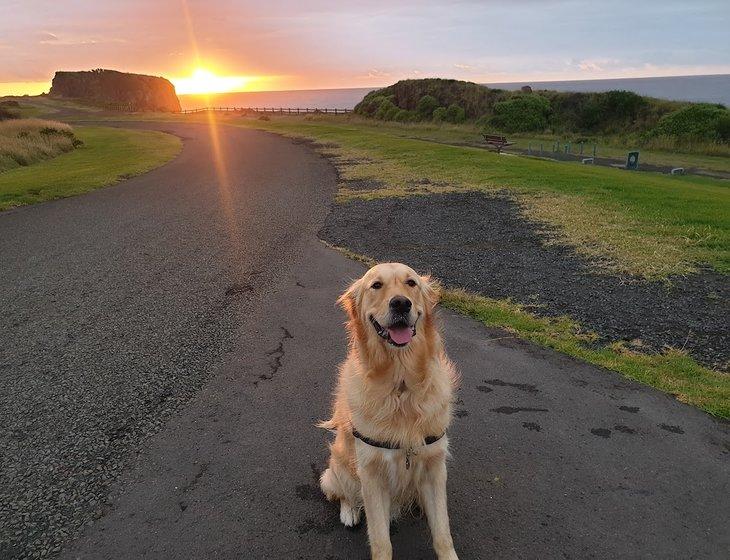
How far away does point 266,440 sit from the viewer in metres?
4.50

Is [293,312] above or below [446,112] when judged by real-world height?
below

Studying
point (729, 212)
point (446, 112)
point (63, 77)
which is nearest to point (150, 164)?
point (729, 212)

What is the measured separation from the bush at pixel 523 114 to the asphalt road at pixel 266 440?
3976 centimetres

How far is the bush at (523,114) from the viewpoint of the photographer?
43.2m

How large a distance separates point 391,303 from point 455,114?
49267 millimetres

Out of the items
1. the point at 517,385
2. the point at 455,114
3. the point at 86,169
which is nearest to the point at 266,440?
the point at 517,385

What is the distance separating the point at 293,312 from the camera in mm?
7449

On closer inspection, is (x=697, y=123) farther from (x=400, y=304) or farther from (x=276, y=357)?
(x=400, y=304)

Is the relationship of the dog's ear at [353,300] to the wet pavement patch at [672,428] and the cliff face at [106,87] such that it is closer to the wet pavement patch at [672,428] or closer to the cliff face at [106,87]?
the wet pavement patch at [672,428]

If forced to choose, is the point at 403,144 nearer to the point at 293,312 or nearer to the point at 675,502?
the point at 293,312

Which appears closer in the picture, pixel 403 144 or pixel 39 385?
pixel 39 385

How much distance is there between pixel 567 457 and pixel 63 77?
158770mm

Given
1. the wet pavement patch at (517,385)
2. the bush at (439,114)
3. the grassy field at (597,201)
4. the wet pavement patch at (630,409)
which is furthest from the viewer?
the bush at (439,114)

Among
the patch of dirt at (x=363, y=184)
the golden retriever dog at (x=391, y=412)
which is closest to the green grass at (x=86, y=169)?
the patch of dirt at (x=363, y=184)
